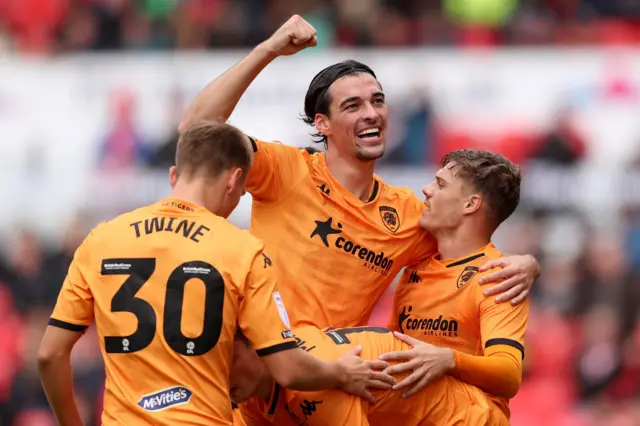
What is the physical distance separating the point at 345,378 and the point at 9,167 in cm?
1066

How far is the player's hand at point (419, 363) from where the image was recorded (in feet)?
20.7

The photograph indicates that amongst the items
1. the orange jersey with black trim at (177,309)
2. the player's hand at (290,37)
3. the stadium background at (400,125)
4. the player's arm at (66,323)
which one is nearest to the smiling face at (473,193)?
the player's hand at (290,37)

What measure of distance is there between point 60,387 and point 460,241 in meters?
2.49

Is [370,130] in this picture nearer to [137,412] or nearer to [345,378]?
[345,378]

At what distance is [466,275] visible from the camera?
277 inches

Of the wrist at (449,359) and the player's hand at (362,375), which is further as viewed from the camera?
the wrist at (449,359)

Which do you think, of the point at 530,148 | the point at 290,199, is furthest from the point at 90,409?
the point at 290,199

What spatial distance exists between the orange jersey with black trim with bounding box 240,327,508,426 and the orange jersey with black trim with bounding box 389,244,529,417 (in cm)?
27

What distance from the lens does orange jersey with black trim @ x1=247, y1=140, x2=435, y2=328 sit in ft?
23.0

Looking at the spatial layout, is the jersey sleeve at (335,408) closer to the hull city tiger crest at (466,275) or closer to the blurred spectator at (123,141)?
the hull city tiger crest at (466,275)

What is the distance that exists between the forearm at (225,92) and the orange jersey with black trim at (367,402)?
126 cm

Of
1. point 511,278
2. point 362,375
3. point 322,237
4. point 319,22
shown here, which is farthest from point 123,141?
point 362,375

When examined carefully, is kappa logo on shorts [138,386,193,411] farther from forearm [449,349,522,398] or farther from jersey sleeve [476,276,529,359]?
jersey sleeve [476,276,529,359]

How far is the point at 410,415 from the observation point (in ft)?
21.2
